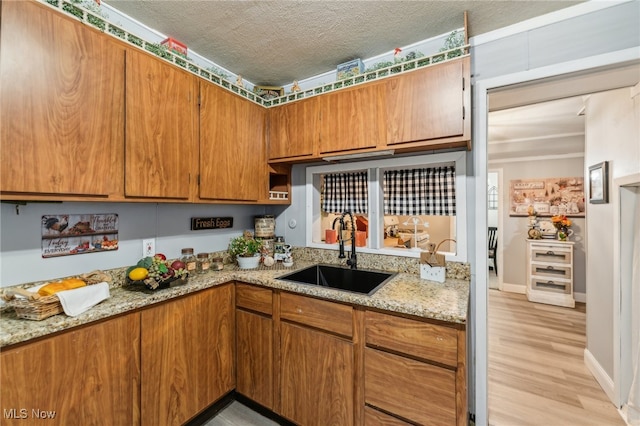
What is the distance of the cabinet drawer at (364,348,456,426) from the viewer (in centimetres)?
125

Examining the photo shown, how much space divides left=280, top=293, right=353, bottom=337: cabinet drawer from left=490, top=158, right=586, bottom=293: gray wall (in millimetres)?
4548

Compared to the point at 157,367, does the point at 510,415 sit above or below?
below

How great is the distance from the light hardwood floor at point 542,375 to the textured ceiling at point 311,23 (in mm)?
2657

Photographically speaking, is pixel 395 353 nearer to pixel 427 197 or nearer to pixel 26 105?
pixel 427 197

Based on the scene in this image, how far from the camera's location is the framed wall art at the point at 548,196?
4.25 metres

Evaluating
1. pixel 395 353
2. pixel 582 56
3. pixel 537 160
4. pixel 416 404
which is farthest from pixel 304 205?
pixel 537 160

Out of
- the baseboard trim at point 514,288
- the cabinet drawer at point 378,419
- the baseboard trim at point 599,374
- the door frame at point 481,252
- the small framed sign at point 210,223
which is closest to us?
the cabinet drawer at point 378,419

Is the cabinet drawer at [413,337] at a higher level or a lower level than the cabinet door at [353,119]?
lower

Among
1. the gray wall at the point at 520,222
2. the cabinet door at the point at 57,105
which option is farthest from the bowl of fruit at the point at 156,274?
the gray wall at the point at 520,222

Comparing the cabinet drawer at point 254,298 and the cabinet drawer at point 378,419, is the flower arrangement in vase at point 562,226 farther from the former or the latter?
the cabinet drawer at point 254,298

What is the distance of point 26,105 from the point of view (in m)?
1.11

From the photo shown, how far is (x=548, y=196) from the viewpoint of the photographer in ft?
14.5

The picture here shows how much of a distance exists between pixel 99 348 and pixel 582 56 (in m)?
2.95

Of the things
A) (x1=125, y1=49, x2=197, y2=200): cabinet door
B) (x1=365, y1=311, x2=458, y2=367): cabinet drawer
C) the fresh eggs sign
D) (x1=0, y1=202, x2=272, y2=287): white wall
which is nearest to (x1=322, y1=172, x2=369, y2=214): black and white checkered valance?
(x1=0, y1=202, x2=272, y2=287): white wall
